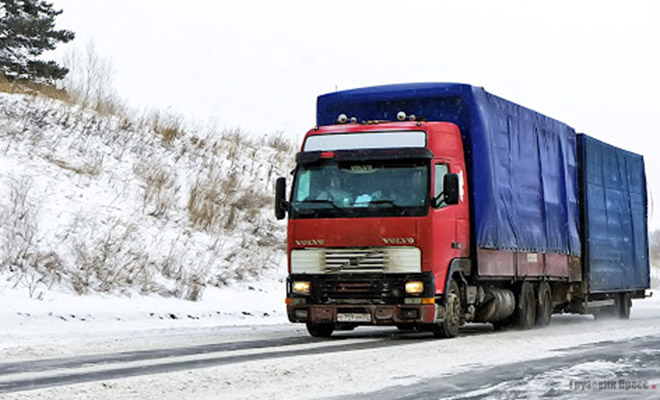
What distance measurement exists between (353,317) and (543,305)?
5856mm

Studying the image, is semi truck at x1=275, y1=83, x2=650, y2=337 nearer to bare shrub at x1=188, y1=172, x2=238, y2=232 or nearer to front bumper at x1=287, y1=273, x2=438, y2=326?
front bumper at x1=287, y1=273, x2=438, y2=326

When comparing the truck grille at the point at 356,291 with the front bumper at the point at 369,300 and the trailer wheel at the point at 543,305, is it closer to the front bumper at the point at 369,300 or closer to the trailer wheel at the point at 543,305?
the front bumper at the point at 369,300

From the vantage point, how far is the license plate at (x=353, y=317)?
14656 mm

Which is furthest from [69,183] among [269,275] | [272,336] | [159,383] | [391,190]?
[159,383]

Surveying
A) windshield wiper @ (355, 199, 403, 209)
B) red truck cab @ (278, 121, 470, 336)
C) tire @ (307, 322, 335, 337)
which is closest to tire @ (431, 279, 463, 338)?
red truck cab @ (278, 121, 470, 336)

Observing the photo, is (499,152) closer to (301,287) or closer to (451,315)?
(451,315)

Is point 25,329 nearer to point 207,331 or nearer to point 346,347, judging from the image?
point 207,331

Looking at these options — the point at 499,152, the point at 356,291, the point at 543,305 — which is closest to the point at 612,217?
the point at 543,305

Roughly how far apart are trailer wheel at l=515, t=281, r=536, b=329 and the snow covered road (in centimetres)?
179

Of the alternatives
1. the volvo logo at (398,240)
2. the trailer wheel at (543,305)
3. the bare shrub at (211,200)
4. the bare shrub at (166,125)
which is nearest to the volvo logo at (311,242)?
the volvo logo at (398,240)

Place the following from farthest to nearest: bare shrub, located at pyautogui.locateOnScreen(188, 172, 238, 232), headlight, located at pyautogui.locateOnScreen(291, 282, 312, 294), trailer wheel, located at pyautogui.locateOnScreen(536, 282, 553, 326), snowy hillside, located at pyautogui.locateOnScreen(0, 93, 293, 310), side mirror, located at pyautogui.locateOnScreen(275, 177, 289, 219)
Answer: bare shrub, located at pyautogui.locateOnScreen(188, 172, 238, 232) < snowy hillside, located at pyautogui.locateOnScreen(0, 93, 293, 310) < trailer wheel, located at pyautogui.locateOnScreen(536, 282, 553, 326) < side mirror, located at pyautogui.locateOnScreen(275, 177, 289, 219) < headlight, located at pyautogui.locateOnScreen(291, 282, 312, 294)

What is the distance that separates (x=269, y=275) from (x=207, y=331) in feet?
31.7

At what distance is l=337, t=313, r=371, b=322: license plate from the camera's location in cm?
1466

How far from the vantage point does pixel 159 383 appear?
9188mm
